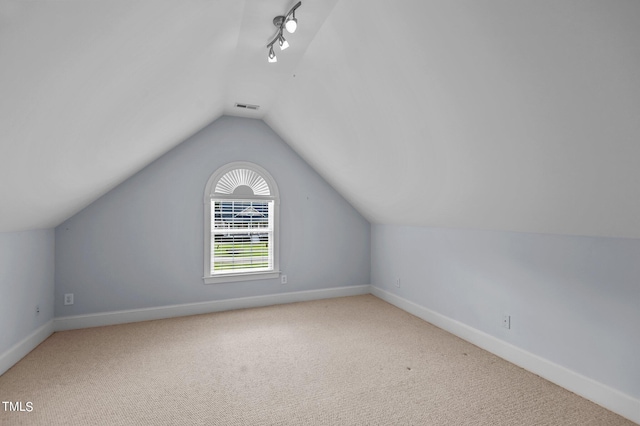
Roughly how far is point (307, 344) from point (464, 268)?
73.0 inches

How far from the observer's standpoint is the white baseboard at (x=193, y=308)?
3.84 metres

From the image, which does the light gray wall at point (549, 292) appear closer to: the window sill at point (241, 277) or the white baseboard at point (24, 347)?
the window sill at point (241, 277)

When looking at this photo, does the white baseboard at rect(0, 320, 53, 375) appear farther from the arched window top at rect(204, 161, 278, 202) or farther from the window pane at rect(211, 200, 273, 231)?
the arched window top at rect(204, 161, 278, 202)

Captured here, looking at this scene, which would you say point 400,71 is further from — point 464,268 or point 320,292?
point 320,292

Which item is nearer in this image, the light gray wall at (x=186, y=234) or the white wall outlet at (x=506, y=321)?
the white wall outlet at (x=506, y=321)

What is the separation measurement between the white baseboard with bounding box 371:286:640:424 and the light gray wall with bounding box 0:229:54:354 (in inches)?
164

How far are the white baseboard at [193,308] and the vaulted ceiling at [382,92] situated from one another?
1245 millimetres

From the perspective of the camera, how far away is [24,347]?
307 centimetres

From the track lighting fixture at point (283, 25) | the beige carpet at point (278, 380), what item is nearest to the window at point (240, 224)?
the beige carpet at point (278, 380)

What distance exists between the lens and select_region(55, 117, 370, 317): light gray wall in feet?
12.8

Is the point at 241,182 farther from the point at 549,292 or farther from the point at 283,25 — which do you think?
the point at 549,292

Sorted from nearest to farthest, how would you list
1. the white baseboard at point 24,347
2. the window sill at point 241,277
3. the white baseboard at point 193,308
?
1. the white baseboard at point 24,347
2. the white baseboard at point 193,308
3. the window sill at point 241,277

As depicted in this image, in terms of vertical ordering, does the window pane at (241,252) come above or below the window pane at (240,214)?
below

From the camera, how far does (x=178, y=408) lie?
2293mm
